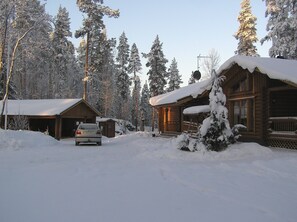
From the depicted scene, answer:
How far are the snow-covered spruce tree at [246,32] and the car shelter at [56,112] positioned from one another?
20.4 m

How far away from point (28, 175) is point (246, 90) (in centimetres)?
1382

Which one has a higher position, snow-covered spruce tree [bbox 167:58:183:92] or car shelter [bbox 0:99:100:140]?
snow-covered spruce tree [bbox 167:58:183:92]

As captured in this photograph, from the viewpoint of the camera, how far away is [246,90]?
64.0ft

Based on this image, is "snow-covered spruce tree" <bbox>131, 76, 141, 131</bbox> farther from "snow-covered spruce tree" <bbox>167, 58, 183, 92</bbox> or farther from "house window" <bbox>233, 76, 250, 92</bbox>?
"house window" <bbox>233, 76, 250, 92</bbox>

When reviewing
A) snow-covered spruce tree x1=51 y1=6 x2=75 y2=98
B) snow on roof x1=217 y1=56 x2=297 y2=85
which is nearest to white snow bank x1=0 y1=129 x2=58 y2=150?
snow on roof x1=217 y1=56 x2=297 y2=85

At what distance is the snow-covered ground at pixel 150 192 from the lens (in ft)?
19.1

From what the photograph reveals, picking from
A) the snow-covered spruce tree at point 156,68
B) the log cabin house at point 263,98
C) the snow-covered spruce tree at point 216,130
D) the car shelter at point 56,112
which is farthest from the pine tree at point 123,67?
the snow-covered spruce tree at point 216,130

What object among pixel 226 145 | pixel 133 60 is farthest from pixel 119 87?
pixel 226 145

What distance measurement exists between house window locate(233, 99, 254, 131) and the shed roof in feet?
55.8

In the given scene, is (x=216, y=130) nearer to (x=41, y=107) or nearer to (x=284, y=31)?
(x=284, y=31)

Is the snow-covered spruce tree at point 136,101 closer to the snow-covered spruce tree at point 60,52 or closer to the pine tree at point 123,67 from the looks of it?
the pine tree at point 123,67

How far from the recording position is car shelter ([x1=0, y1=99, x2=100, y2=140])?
104 feet

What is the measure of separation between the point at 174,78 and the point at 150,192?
6543cm

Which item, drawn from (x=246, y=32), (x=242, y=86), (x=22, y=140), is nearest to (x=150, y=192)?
(x=242, y=86)
